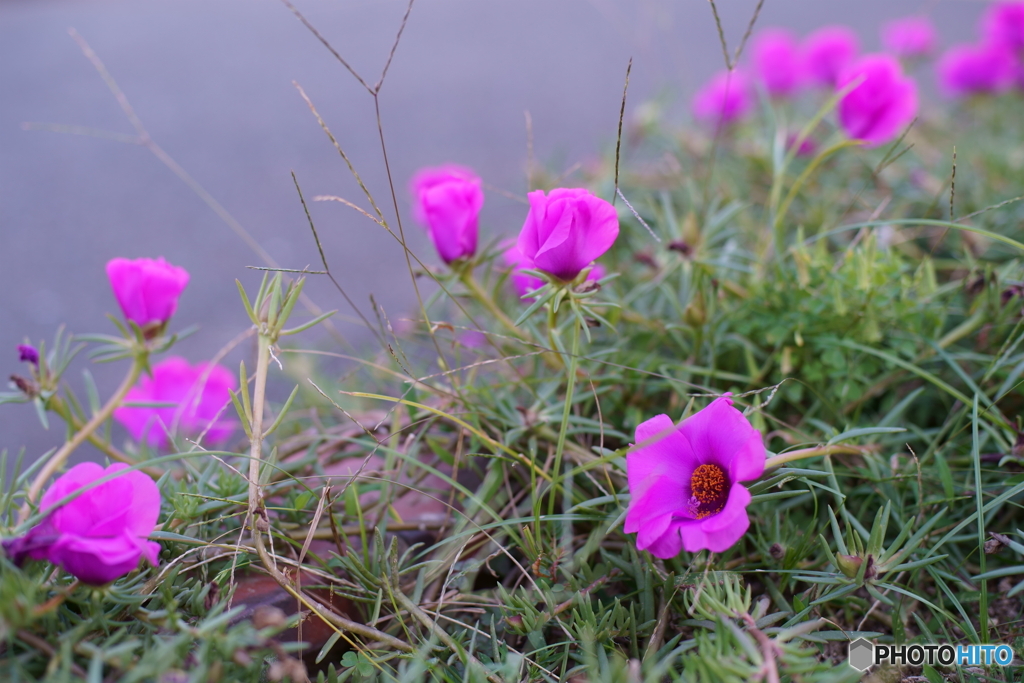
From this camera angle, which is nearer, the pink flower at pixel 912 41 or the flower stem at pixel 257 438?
the flower stem at pixel 257 438

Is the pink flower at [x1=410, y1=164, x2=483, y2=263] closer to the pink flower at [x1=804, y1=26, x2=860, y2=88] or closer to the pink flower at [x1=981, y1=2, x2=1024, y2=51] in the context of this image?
the pink flower at [x1=804, y1=26, x2=860, y2=88]

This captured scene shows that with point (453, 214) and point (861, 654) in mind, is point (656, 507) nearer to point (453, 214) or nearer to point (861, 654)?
point (861, 654)

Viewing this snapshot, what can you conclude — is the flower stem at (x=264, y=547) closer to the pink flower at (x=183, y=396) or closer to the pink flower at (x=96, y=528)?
the pink flower at (x=96, y=528)

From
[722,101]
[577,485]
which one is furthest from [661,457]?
[722,101]

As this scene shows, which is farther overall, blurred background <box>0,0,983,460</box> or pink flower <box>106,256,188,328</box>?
blurred background <box>0,0,983,460</box>

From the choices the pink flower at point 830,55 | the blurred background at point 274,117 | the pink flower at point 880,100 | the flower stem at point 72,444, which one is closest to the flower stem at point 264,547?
the flower stem at point 72,444

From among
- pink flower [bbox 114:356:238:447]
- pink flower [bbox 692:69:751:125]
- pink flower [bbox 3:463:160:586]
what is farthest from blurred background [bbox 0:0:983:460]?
pink flower [bbox 3:463:160:586]

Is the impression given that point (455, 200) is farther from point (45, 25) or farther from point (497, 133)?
point (45, 25)
